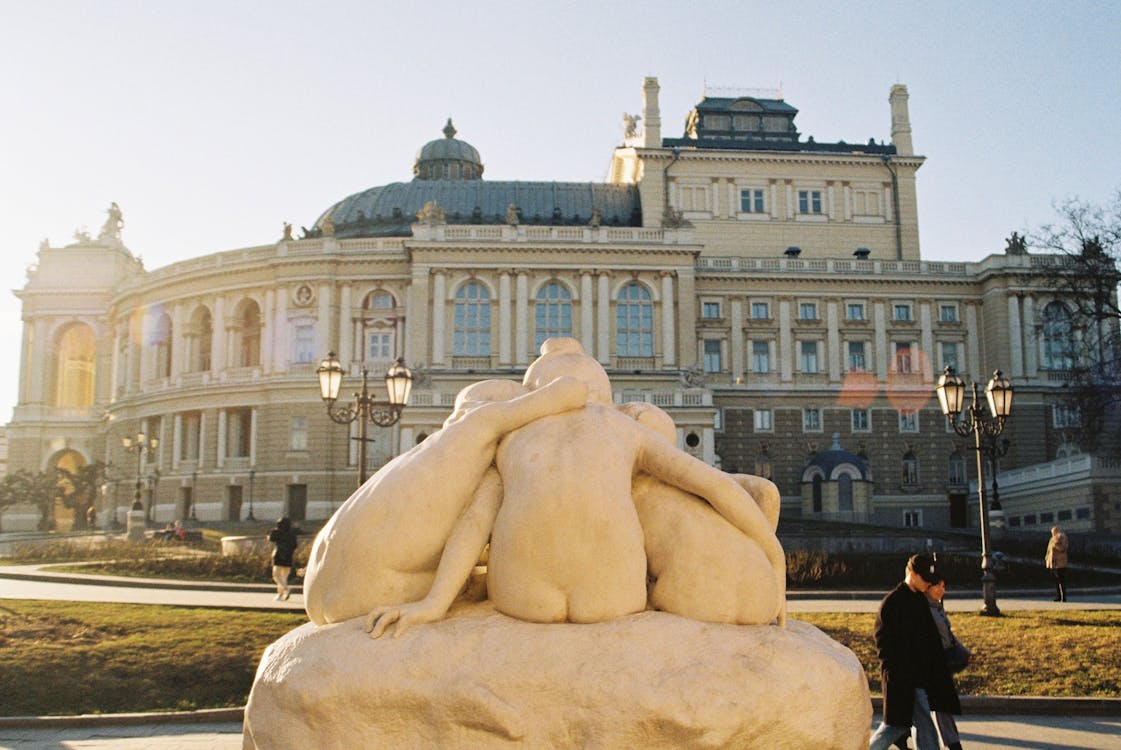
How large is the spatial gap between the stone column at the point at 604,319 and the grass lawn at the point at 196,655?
152 ft

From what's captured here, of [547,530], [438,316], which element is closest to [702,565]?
[547,530]

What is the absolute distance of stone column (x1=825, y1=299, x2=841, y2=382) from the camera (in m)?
67.9

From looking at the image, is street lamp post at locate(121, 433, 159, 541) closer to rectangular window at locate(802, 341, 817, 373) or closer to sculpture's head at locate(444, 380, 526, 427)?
rectangular window at locate(802, 341, 817, 373)

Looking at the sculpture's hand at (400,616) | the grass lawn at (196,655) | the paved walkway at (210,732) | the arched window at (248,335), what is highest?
the arched window at (248,335)

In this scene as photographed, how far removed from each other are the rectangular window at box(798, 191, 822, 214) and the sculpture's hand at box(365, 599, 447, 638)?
69.8m

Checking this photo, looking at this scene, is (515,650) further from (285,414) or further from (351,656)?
(285,414)

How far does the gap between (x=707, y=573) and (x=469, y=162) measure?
266 ft

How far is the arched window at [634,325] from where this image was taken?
64.4 metres

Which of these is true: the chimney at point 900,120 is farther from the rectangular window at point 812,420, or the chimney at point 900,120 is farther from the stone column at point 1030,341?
the rectangular window at point 812,420

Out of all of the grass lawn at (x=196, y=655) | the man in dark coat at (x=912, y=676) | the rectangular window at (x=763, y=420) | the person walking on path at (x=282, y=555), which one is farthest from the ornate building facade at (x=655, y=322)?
the man in dark coat at (x=912, y=676)

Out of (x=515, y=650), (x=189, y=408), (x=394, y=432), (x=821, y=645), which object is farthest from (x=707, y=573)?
(x=189, y=408)

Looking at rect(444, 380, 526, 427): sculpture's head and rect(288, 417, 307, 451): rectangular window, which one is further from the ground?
rect(288, 417, 307, 451): rectangular window

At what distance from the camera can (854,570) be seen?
28.2 m

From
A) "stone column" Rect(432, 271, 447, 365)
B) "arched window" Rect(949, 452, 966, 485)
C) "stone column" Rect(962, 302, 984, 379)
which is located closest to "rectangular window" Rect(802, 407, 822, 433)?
"arched window" Rect(949, 452, 966, 485)
